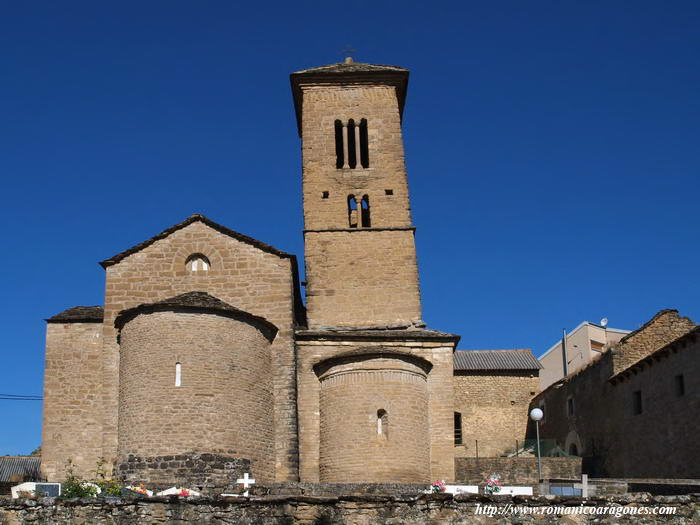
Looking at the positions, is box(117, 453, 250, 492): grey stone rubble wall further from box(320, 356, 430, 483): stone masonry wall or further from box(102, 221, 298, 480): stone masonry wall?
box(102, 221, 298, 480): stone masonry wall

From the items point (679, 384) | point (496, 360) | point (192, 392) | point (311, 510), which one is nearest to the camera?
point (311, 510)

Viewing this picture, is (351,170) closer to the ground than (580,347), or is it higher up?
higher up

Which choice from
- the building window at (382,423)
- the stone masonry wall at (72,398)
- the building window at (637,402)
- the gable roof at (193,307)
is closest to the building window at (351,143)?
the gable roof at (193,307)

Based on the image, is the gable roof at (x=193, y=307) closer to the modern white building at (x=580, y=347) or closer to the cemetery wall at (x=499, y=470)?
the cemetery wall at (x=499, y=470)

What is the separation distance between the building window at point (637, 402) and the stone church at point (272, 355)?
776 cm

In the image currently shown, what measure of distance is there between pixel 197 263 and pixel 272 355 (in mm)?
4056

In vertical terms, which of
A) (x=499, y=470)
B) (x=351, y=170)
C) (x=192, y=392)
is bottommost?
(x=499, y=470)

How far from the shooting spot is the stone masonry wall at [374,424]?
25500 millimetres

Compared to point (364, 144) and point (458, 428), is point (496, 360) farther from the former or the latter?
point (364, 144)

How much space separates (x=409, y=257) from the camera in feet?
103

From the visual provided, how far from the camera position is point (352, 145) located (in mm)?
34500

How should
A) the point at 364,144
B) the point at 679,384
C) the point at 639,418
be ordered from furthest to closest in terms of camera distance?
the point at 364,144
the point at 639,418
the point at 679,384

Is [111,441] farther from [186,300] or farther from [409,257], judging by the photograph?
[409,257]

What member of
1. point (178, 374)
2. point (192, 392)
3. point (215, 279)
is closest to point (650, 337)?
point (215, 279)
